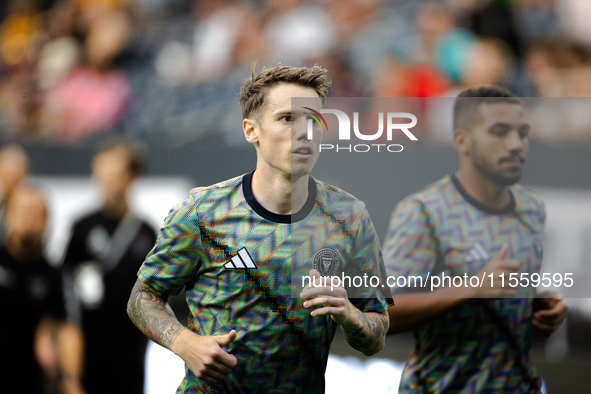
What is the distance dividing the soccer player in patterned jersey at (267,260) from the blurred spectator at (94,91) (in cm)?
327

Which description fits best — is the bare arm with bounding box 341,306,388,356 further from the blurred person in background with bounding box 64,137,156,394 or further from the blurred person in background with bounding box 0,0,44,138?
the blurred person in background with bounding box 0,0,44,138

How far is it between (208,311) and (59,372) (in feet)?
9.87

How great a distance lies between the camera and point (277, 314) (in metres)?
2.02

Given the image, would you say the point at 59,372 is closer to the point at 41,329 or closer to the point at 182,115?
the point at 41,329

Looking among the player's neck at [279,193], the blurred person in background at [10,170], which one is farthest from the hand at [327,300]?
the blurred person in background at [10,170]

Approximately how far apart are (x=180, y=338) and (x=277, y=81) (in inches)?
38.6

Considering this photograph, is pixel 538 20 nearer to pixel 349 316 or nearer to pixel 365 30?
pixel 365 30

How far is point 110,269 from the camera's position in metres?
4.36

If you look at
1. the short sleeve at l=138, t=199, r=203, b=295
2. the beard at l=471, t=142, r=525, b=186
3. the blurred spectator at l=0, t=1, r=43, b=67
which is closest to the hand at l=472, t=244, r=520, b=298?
the beard at l=471, t=142, r=525, b=186

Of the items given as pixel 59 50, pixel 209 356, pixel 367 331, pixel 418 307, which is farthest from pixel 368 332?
pixel 59 50

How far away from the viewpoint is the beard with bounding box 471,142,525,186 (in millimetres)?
2330

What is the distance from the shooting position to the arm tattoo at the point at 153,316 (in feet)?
6.37

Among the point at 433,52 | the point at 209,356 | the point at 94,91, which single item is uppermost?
the point at 433,52

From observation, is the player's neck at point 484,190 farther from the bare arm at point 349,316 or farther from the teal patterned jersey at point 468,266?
the bare arm at point 349,316
